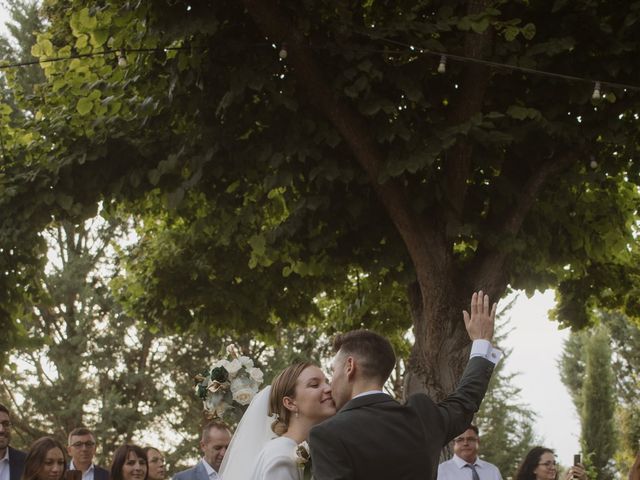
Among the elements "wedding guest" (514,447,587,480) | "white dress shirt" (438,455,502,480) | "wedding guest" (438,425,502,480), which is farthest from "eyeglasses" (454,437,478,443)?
"wedding guest" (514,447,587,480)

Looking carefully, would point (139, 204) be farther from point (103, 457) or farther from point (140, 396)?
point (140, 396)

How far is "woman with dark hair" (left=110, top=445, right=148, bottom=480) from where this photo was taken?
32.6ft

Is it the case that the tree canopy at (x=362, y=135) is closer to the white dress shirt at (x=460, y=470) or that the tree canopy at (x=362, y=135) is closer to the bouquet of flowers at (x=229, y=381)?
the white dress shirt at (x=460, y=470)

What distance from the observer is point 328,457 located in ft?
14.9

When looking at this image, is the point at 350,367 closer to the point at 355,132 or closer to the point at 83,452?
the point at 355,132

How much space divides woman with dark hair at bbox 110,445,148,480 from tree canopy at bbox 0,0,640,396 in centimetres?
257

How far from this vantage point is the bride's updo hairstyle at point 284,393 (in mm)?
5543

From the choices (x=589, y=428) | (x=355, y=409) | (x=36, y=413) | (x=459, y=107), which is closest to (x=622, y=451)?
(x=589, y=428)

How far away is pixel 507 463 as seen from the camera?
144 feet

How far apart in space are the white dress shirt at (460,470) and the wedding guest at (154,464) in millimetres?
2998

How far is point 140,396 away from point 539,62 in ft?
84.9

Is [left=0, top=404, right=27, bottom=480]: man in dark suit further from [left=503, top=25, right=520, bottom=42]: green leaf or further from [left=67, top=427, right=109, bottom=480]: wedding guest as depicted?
[left=503, top=25, right=520, bottom=42]: green leaf

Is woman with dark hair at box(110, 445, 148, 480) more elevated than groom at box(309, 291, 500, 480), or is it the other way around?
woman with dark hair at box(110, 445, 148, 480)

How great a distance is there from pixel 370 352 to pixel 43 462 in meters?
4.84
